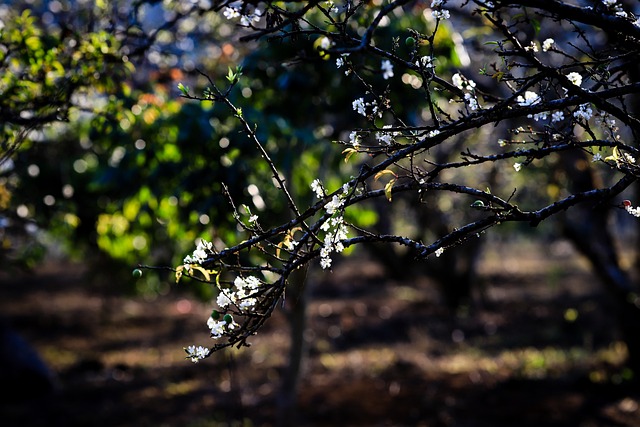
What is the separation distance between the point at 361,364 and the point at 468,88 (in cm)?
888

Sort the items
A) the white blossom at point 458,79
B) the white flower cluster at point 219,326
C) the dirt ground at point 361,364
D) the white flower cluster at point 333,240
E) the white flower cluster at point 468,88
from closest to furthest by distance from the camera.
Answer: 1. the white flower cluster at point 219,326
2. the white flower cluster at point 333,240
3. the white flower cluster at point 468,88
4. the white blossom at point 458,79
5. the dirt ground at point 361,364

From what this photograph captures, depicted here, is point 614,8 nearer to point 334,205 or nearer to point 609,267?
point 334,205

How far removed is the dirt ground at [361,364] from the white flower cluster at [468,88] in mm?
3467

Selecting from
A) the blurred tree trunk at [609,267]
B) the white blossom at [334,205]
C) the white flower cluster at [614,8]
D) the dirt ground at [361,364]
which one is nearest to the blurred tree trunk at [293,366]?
the dirt ground at [361,364]

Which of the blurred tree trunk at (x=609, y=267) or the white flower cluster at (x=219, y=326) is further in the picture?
the blurred tree trunk at (x=609, y=267)

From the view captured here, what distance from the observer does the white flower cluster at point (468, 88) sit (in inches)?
101

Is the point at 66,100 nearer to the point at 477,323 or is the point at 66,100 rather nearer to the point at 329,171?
the point at 329,171

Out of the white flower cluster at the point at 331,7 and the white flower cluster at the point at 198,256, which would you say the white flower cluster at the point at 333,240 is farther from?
the white flower cluster at the point at 331,7

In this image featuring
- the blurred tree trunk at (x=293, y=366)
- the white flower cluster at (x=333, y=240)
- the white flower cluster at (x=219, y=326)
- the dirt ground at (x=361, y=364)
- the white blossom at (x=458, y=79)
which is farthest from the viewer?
the dirt ground at (x=361, y=364)

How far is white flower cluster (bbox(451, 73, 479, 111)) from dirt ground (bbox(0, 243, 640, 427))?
347 centimetres

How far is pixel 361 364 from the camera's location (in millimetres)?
10922

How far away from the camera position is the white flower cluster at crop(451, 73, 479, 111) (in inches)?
101

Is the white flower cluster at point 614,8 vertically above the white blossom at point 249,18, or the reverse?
the white blossom at point 249,18

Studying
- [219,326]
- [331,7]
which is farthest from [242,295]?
[331,7]
